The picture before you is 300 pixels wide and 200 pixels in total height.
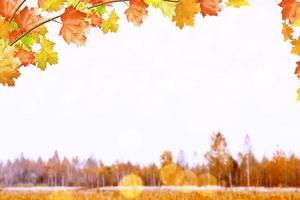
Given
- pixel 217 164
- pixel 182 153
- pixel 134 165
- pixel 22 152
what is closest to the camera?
pixel 217 164

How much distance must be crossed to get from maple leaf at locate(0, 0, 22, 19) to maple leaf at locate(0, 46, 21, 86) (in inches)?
6.3

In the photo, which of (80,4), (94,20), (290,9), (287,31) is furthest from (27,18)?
(287,31)

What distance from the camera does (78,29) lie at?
232 centimetres

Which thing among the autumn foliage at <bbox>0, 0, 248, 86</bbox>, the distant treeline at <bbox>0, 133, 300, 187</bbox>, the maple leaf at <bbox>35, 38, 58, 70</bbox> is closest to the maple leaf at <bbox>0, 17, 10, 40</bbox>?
the autumn foliage at <bbox>0, 0, 248, 86</bbox>

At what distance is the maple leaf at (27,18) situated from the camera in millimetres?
2324

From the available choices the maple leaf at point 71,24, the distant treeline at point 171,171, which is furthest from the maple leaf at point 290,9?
the distant treeline at point 171,171

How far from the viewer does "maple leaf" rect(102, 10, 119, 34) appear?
3.08 metres

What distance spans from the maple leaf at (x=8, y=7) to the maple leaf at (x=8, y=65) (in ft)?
0.52

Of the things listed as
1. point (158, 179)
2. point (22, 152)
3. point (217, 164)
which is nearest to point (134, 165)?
point (158, 179)

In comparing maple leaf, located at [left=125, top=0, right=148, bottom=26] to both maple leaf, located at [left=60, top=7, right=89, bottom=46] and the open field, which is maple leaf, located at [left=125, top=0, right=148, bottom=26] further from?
the open field

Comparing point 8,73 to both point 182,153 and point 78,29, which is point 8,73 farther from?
point 182,153

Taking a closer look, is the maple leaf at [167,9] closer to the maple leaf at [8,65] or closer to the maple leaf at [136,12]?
the maple leaf at [136,12]

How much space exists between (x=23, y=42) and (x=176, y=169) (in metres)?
98.4

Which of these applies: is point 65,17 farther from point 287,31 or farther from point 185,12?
point 287,31
